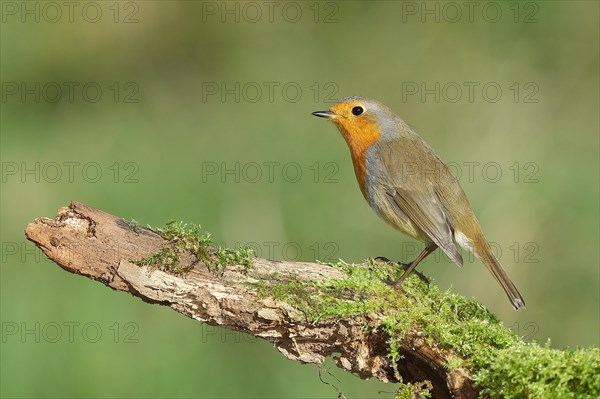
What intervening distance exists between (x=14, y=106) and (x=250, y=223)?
12.4 feet

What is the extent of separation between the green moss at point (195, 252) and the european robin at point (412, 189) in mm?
1331

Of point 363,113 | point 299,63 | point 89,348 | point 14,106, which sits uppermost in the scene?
point 299,63

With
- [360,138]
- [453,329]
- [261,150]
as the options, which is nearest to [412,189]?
[360,138]

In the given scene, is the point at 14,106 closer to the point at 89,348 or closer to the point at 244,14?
the point at 244,14

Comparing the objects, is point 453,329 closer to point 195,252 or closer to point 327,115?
point 195,252

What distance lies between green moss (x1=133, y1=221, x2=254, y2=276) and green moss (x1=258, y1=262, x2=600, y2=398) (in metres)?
0.21

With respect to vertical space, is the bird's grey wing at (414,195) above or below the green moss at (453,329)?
above

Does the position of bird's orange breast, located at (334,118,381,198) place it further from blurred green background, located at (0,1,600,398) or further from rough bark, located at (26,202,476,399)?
rough bark, located at (26,202,476,399)

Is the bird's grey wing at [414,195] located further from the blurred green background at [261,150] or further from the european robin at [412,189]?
the blurred green background at [261,150]

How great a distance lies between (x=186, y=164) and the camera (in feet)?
29.8

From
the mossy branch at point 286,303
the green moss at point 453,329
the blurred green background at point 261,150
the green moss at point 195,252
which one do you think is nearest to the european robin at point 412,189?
the blurred green background at point 261,150

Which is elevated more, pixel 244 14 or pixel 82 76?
pixel 244 14

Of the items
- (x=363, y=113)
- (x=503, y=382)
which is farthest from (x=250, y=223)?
(x=503, y=382)

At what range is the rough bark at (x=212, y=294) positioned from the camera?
396cm
